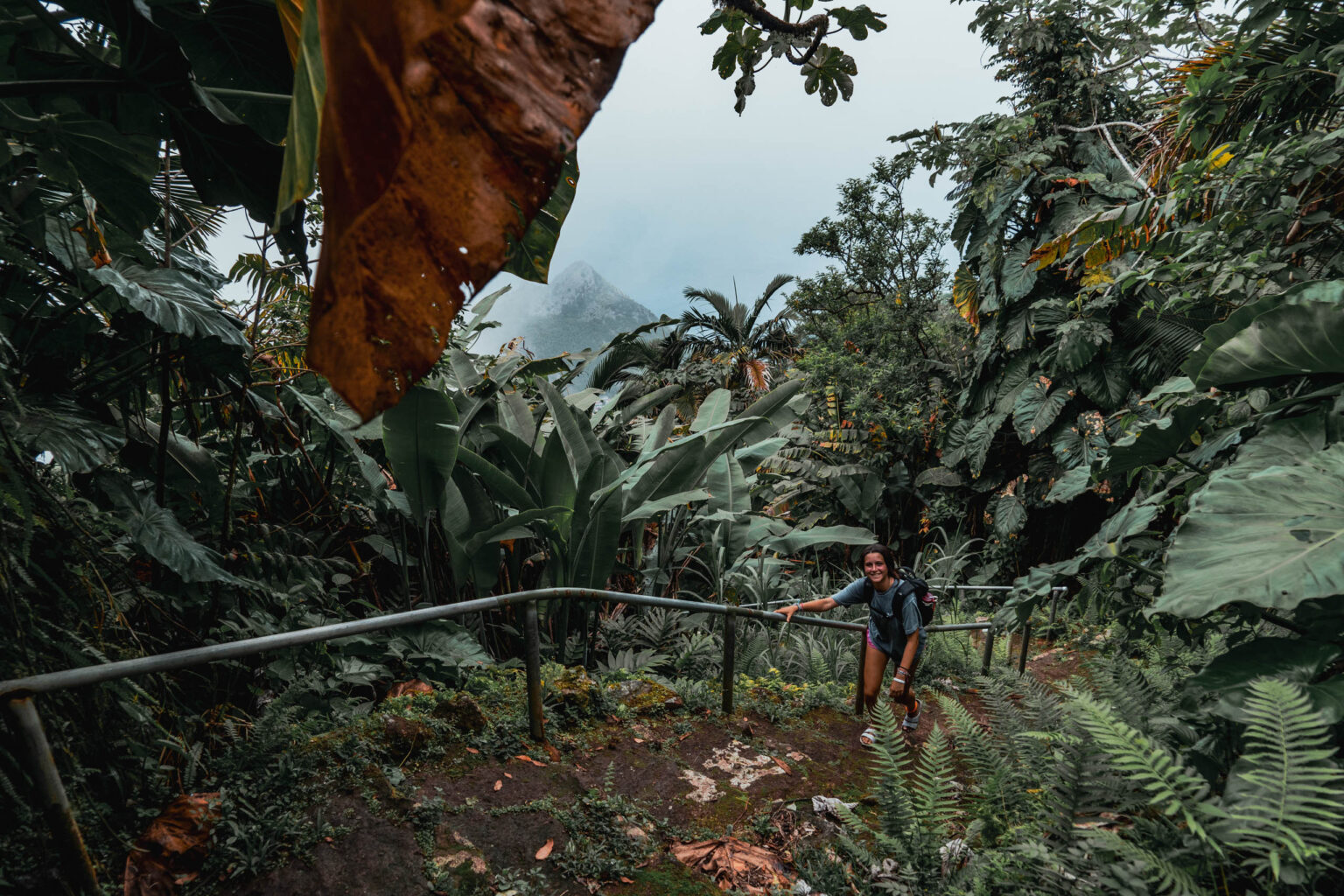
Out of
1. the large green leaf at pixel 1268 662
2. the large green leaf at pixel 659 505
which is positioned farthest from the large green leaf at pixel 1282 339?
the large green leaf at pixel 659 505

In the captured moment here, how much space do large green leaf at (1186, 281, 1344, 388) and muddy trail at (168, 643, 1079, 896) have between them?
2.14m

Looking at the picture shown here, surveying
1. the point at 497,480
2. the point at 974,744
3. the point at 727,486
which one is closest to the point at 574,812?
the point at 974,744

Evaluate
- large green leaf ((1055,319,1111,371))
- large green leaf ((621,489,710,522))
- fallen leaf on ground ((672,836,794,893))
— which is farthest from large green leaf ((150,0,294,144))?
large green leaf ((1055,319,1111,371))

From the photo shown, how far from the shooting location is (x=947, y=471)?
10.5 m

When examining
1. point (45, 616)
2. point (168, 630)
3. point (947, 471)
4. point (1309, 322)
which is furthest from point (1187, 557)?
point (947, 471)

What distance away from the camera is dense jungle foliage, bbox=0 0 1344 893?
1584mm

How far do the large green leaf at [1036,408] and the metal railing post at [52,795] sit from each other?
961cm

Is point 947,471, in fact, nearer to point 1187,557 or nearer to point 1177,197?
point 1177,197

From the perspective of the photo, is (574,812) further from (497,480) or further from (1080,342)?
(1080,342)

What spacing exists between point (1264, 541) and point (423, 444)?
10.7 feet

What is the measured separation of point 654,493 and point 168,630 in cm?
267

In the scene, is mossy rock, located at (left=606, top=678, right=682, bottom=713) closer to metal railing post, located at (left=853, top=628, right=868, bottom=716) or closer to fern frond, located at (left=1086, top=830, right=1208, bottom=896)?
metal railing post, located at (left=853, top=628, right=868, bottom=716)

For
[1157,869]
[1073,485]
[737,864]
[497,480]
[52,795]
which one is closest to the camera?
[52,795]

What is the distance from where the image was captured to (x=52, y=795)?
4.80 ft
